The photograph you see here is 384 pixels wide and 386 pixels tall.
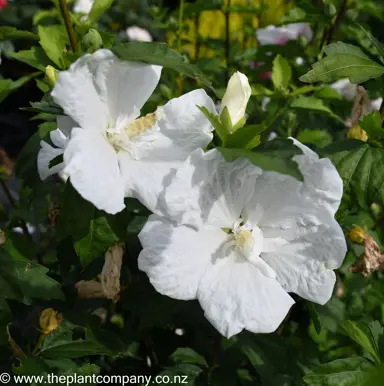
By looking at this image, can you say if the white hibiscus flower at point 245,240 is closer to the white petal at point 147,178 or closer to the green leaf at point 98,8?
the white petal at point 147,178

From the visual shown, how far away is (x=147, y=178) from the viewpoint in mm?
961

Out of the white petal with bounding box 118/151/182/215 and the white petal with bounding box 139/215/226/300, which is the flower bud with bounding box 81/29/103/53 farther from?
the white petal with bounding box 139/215/226/300

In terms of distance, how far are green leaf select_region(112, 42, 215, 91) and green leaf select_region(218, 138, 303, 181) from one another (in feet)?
0.59

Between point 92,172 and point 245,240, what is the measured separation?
0.29m

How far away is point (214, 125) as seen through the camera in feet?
2.94

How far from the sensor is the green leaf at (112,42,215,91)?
0.90 meters

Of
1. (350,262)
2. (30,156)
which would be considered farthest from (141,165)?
(350,262)

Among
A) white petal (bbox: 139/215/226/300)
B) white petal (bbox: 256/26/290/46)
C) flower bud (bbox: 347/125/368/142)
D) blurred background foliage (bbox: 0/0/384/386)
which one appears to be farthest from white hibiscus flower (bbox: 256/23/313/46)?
white petal (bbox: 139/215/226/300)

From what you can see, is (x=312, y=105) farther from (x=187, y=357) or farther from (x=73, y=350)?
(x=73, y=350)

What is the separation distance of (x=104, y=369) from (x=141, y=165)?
2.34ft

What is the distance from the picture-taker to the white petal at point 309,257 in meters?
0.95

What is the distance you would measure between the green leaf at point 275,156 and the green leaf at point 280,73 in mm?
518

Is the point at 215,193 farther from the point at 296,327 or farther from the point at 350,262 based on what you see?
the point at 296,327

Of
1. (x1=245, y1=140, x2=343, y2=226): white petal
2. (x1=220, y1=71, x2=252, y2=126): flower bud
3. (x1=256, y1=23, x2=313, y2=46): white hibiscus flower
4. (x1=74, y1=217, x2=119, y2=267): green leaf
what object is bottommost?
(x1=256, y1=23, x2=313, y2=46): white hibiscus flower
